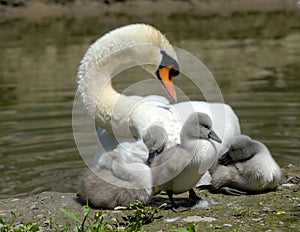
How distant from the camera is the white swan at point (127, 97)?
7.15 m

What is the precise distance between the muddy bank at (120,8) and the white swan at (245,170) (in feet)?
76.5


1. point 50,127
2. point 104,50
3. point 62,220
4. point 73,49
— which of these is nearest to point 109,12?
point 73,49

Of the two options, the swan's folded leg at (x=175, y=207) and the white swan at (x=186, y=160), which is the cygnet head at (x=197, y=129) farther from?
the swan's folded leg at (x=175, y=207)

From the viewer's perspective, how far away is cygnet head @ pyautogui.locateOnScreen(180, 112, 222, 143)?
5.90m

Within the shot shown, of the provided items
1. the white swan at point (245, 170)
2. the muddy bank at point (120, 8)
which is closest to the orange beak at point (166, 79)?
the white swan at point (245, 170)

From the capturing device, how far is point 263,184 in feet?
20.8

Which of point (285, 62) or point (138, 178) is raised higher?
point (138, 178)

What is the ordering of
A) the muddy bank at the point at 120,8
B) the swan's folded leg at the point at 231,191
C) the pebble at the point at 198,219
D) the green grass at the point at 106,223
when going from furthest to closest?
the muddy bank at the point at 120,8 → the swan's folded leg at the point at 231,191 → the pebble at the point at 198,219 → the green grass at the point at 106,223

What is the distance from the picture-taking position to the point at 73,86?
15.0 m

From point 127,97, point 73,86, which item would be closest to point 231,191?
point 127,97

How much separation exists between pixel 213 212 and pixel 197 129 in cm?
64

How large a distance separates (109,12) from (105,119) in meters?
25.0

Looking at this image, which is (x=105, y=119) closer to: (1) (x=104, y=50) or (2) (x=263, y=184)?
(1) (x=104, y=50)

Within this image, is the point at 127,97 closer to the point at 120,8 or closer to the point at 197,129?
the point at 197,129
